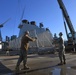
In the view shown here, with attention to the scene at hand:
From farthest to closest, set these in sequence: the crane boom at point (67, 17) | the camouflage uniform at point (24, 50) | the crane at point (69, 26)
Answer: the crane boom at point (67, 17) < the crane at point (69, 26) < the camouflage uniform at point (24, 50)

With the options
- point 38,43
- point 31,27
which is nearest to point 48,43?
point 38,43

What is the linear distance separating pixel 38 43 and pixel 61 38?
27650mm

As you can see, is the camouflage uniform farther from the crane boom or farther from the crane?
the crane boom

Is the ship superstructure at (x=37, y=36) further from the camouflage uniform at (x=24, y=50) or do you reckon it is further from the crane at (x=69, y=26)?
the camouflage uniform at (x=24, y=50)

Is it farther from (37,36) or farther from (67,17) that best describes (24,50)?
(37,36)

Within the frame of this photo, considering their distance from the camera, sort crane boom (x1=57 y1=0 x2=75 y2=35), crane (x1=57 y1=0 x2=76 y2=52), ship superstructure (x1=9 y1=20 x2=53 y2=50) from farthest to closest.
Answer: ship superstructure (x1=9 y1=20 x2=53 y2=50) < crane boom (x1=57 y1=0 x2=75 y2=35) < crane (x1=57 y1=0 x2=76 y2=52)

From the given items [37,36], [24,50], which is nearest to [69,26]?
[37,36]

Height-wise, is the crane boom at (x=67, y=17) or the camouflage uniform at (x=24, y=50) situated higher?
the crane boom at (x=67, y=17)

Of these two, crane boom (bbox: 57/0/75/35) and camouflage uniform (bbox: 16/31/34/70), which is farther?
crane boom (bbox: 57/0/75/35)

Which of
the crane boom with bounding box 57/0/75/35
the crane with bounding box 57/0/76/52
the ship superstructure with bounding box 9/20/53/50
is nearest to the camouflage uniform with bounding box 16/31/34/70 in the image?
the crane with bounding box 57/0/76/52

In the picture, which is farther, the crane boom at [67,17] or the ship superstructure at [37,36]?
the ship superstructure at [37,36]

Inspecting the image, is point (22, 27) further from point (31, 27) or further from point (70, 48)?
point (70, 48)

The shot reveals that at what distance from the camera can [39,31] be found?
41.7 meters

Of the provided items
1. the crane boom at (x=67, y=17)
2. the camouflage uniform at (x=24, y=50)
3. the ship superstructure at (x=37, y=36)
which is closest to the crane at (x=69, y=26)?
the crane boom at (x=67, y=17)
